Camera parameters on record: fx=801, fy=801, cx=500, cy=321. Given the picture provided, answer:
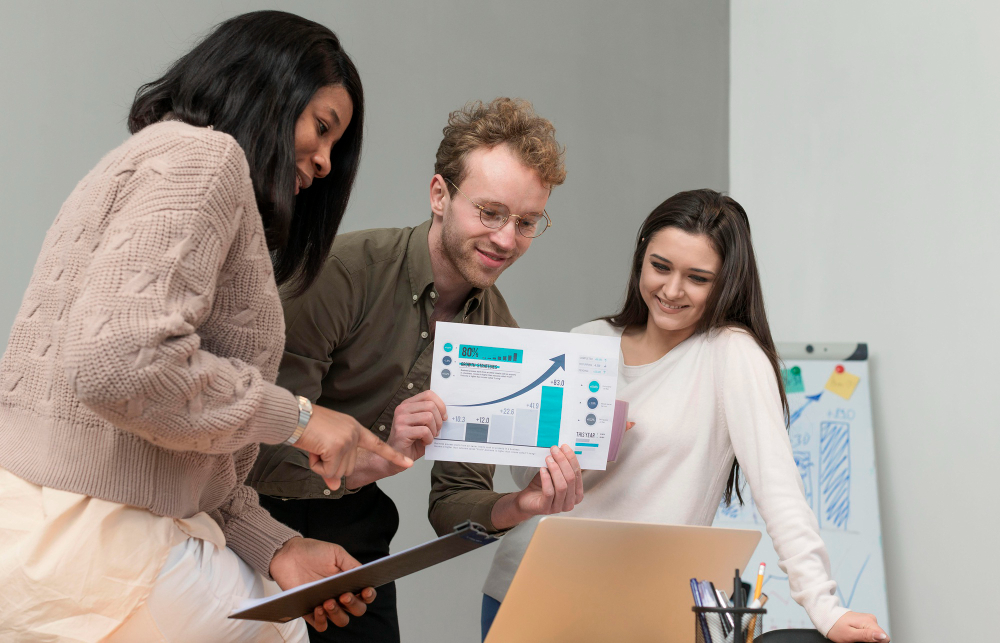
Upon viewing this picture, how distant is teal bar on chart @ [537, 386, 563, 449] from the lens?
137cm

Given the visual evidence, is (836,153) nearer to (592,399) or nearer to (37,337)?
(592,399)

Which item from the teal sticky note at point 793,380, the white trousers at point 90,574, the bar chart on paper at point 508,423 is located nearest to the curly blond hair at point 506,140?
the bar chart on paper at point 508,423

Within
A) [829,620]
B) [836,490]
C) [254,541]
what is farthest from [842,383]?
[254,541]

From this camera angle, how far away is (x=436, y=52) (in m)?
2.94

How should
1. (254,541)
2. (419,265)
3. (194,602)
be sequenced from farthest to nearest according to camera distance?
Result: 1. (419,265)
2. (254,541)
3. (194,602)

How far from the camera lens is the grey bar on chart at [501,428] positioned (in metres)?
1.37

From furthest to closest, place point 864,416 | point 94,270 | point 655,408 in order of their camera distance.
→ point 864,416, point 655,408, point 94,270

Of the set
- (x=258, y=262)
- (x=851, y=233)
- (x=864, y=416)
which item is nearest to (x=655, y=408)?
(x=258, y=262)

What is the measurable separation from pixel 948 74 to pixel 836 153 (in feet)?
1.71

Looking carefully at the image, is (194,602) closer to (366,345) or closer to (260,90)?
(260,90)

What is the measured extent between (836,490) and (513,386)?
75.1 inches

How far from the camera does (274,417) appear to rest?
947 millimetres

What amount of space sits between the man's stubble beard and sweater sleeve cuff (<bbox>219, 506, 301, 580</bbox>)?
0.76 metres

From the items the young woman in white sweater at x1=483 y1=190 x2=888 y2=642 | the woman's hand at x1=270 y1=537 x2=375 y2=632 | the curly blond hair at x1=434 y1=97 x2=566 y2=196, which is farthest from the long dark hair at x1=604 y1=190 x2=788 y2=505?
the woman's hand at x1=270 y1=537 x2=375 y2=632
